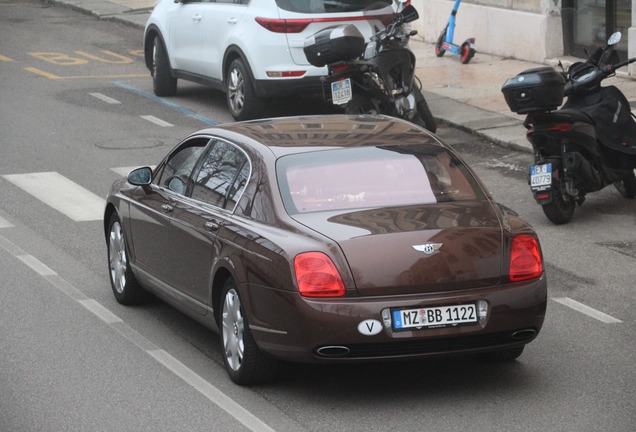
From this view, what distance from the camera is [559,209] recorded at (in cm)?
1070

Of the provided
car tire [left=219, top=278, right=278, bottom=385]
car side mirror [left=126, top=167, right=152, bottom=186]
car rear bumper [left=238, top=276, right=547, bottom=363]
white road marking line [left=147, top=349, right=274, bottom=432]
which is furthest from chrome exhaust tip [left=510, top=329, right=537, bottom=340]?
car side mirror [left=126, top=167, right=152, bottom=186]

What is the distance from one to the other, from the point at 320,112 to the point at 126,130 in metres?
2.63

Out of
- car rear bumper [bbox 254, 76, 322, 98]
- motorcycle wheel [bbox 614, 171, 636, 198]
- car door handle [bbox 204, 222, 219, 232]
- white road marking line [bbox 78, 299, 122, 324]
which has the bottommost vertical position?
motorcycle wheel [bbox 614, 171, 636, 198]

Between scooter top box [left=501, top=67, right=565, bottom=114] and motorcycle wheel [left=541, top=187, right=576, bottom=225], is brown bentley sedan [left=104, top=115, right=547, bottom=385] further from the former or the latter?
motorcycle wheel [left=541, top=187, right=576, bottom=225]

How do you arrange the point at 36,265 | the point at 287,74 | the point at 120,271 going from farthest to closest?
the point at 287,74
the point at 36,265
the point at 120,271

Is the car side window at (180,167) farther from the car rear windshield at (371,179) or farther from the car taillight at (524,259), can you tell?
the car taillight at (524,259)

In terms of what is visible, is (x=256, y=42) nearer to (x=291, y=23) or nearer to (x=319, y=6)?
(x=291, y=23)

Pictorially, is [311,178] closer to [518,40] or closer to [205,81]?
[205,81]

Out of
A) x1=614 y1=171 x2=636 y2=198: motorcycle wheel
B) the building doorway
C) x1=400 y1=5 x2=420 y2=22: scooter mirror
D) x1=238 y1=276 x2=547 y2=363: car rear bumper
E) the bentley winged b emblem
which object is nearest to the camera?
x1=238 y1=276 x2=547 y2=363: car rear bumper

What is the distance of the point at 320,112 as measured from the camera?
→ 652 inches

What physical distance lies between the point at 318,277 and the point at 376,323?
0.37m

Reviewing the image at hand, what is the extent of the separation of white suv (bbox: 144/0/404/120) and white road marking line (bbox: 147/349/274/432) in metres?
8.00

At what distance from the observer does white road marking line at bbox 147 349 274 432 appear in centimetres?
612

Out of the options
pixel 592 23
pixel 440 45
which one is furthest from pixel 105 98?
pixel 592 23
